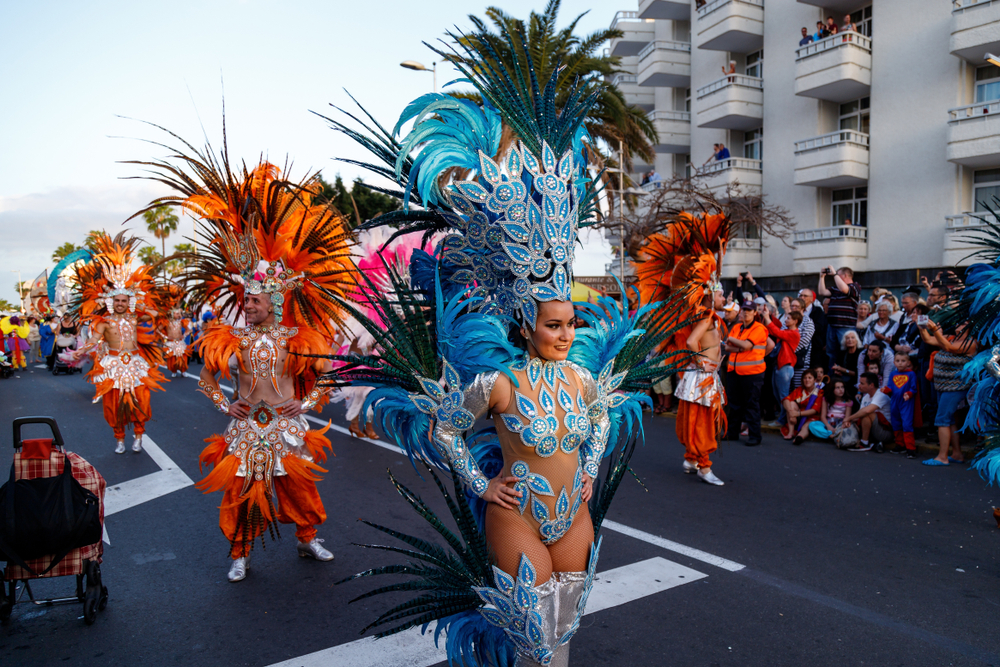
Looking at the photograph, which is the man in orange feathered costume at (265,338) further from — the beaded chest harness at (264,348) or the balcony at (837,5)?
the balcony at (837,5)

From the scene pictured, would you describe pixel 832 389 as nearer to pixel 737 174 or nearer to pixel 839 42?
pixel 839 42

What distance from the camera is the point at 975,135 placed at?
15.2 meters


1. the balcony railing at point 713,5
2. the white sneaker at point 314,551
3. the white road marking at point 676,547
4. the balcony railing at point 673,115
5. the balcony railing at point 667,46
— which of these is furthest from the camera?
the balcony railing at point 673,115

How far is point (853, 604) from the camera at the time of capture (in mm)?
3963

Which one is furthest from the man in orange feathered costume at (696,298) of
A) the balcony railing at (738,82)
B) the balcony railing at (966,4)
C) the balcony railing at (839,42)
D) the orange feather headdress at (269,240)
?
the balcony railing at (738,82)

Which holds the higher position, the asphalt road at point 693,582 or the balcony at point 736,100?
the balcony at point 736,100

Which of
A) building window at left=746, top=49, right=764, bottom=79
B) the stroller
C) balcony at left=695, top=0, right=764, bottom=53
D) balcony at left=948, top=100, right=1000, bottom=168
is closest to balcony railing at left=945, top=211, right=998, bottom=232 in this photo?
balcony at left=948, top=100, right=1000, bottom=168

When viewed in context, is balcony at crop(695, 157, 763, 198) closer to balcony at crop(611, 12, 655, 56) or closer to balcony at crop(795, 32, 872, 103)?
balcony at crop(795, 32, 872, 103)

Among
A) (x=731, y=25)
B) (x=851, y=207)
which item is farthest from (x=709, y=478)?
(x=731, y=25)

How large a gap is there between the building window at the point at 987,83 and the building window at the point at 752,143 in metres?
6.66

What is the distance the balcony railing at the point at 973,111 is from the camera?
14.9 m

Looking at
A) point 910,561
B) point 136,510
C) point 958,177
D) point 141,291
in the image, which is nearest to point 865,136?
point 958,177

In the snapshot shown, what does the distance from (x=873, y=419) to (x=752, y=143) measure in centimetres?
1660

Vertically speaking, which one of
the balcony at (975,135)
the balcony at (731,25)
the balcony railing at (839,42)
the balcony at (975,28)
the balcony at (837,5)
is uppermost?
the balcony at (731,25)
